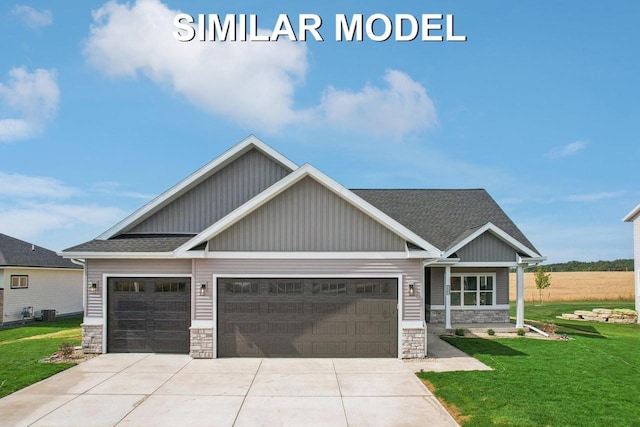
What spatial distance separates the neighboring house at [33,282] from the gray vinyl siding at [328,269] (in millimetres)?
15292

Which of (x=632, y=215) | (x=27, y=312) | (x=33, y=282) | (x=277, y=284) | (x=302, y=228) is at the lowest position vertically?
(x=27, y=312)

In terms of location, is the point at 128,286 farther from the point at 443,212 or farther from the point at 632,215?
the point at 632,215

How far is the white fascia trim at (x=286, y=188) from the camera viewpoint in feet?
40.4

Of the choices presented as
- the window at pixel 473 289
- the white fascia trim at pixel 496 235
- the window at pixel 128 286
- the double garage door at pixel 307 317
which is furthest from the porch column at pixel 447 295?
the window at pixel 128 286

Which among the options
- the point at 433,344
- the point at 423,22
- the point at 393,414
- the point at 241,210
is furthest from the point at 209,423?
the point at 423,22

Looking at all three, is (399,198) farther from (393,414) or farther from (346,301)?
(393,414)

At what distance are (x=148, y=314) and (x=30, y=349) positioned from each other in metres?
4.65

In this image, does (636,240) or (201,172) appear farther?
(636,240)

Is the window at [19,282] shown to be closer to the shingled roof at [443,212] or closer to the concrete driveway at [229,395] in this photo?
the concrete driveway at [229,395]

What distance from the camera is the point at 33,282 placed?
24406 millimetres

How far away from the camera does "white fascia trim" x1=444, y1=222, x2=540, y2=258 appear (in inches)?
712

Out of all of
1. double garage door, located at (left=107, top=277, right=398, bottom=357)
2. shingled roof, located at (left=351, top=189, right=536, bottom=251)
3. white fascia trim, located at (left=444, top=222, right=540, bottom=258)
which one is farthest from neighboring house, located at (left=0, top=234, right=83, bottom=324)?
white fascia trim, located at (left=444, top=222, right=540, bottom=258)

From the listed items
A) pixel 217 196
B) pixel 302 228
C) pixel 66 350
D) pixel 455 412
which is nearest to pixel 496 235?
pixel 302 228

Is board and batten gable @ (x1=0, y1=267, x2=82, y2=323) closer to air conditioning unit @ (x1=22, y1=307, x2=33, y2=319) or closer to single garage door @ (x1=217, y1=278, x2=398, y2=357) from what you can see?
air conditioning unit @ (x1=22, y1=307, x2=33, y2=319)
